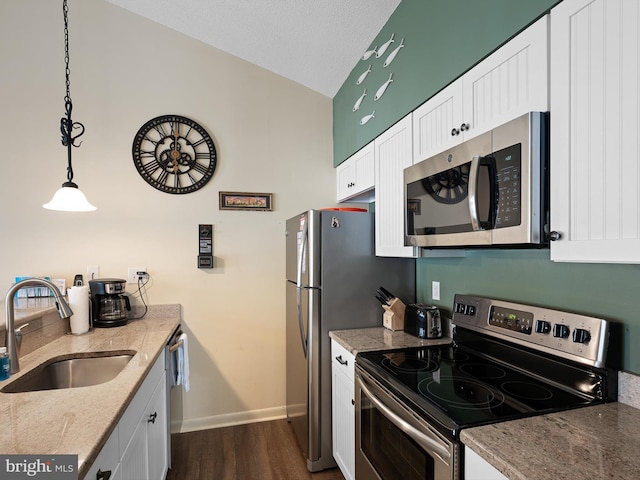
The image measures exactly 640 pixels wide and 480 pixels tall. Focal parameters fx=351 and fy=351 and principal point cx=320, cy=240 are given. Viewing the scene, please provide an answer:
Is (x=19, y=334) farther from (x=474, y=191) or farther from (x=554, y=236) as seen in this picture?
(x=554, y=236)

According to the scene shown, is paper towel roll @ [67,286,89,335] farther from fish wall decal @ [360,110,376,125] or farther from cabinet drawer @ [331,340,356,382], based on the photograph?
fish wall decal @ [360,110,376,125]

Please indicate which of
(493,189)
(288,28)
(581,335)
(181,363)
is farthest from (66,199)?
(581,335)

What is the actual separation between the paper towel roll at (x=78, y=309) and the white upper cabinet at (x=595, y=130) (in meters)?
2.49

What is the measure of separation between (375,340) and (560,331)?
0.90 m

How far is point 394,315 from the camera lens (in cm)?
213

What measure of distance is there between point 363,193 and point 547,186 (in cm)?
160

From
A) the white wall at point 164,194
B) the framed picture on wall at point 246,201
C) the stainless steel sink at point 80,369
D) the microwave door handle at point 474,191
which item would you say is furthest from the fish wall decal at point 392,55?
the stainless steel sink at point 80,369

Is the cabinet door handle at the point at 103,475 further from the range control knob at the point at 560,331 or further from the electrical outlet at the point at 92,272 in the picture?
the electrical outlet at the point at 92,272

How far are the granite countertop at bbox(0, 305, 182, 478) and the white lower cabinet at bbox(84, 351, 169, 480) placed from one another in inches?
3.1

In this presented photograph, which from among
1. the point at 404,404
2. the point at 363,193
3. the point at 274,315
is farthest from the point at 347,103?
the point at 404,404

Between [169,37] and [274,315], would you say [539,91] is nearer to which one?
[274,315]

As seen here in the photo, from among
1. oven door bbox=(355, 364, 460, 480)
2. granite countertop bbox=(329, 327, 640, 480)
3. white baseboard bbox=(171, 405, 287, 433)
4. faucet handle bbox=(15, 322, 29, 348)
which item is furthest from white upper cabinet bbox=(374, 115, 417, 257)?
faucet handle bbox=(15, 322, 29, 348)

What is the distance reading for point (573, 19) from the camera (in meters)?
0.98

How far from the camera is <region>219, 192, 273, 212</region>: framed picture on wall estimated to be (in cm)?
282
